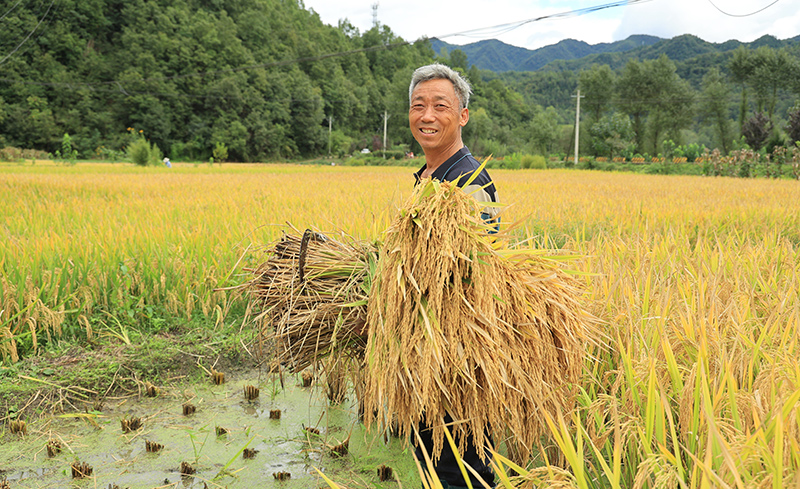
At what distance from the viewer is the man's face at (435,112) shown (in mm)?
1586

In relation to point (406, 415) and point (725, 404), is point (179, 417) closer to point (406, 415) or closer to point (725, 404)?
point (406, 415)

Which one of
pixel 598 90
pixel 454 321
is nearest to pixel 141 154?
pixel 454 321

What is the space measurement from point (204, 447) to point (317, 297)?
109cm

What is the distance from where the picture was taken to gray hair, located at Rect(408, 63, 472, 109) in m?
1.61

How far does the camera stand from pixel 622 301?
1.78m

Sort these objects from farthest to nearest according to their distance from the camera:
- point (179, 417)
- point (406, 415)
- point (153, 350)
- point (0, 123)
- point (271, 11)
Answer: point (271, 11) < point (0, 123) < point (153, 350) < point (179, 417) < point (406, 415)

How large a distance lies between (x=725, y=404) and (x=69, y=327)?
10.3ft

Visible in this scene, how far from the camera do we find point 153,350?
2678mm

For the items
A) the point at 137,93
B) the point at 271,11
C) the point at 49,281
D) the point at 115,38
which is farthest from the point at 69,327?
the point at 271,11

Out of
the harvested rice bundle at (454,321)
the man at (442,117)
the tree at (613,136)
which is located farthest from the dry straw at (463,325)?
the tree at (613,136)

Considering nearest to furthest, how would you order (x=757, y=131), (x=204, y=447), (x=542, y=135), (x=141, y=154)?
1. (x=204, y=447)
2. (x=141, y=154)
3. (x=757, y=131)
4. (x=542, y=135)

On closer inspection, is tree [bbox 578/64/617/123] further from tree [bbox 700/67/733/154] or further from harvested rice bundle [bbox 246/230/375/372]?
harvested rice bundle [bbox 246/230/375/372]

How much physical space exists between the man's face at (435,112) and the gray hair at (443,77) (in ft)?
0.06

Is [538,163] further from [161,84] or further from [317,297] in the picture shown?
[161,84]
